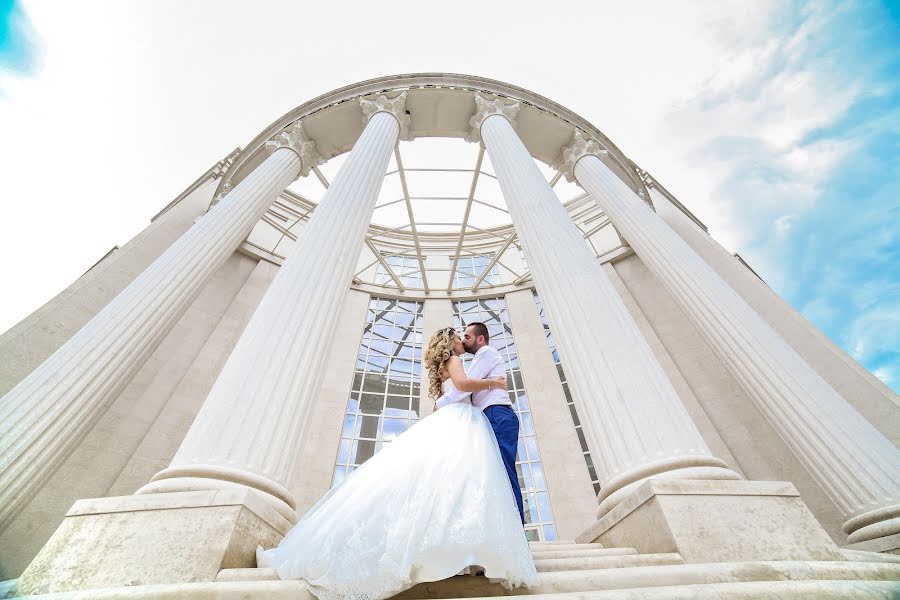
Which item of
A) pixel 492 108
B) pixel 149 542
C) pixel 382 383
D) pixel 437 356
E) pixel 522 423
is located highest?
pixel 492 108

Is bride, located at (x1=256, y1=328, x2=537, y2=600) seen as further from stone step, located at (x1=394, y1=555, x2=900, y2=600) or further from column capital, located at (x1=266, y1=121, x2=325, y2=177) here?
column capital, located at (x1=266, y1=121, x2=325, y2=177)

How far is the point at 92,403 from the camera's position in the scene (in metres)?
7.16

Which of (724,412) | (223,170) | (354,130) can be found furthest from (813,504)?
(223,170)

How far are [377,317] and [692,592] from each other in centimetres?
2042

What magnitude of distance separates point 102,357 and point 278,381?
15.6 ft

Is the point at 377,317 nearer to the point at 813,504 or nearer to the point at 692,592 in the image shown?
the point at 813,504

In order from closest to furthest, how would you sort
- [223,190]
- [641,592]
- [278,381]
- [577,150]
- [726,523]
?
[641,592] < [726,523] < [278,381] < [577,150] < [223,190]

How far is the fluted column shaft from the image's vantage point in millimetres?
5961

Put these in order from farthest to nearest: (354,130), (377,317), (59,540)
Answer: (377,317), (354,130), (59,540)

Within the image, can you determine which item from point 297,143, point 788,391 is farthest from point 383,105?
point 788,391

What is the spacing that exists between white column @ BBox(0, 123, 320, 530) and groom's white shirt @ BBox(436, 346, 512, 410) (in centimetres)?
644

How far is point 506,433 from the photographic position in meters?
4.67

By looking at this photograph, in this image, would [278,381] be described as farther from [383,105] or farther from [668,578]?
[383,105]

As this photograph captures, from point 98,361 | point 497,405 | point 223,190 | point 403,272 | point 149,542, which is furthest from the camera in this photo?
point 403,272
